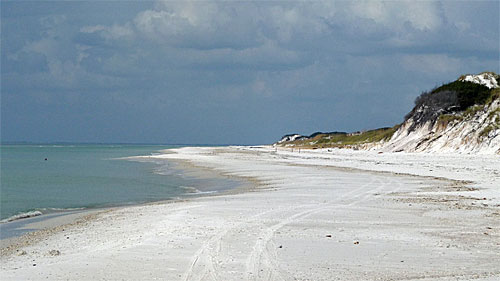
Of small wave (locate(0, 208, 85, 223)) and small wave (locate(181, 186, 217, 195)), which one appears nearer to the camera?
small wave (locate(0, 208, 85, 223))

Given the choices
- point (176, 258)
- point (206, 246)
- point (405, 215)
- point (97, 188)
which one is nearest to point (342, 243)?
point (206, 246)

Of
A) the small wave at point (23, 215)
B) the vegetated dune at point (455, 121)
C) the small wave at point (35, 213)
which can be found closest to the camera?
the small wave at point (23, 215)

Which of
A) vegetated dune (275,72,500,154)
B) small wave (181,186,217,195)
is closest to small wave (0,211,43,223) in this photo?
small wave (181,186,217,195)

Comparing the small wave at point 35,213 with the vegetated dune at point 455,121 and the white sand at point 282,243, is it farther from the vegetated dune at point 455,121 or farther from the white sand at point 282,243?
the vegetated dune at point 455,121

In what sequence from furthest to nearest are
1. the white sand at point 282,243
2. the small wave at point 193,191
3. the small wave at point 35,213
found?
the small wave at point 193,191
the small wave at point 35,213
the white sand at point 282,243

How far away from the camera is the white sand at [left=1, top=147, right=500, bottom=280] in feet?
30.7

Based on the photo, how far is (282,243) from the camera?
11.7m

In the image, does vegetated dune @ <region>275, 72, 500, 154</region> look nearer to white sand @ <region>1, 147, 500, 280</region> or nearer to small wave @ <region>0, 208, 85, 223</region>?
white sand @ <region>1, 147, 500, 280</region>

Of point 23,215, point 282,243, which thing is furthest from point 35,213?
point 282,243

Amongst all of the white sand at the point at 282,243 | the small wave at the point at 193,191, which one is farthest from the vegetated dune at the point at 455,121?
the white sand at the point at 282,243

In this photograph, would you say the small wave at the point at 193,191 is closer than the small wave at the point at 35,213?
No

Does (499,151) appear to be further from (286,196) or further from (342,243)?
(342,243)

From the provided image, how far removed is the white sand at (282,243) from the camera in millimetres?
9367

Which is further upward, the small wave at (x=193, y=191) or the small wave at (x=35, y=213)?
the small wave at (x=193, y=191)
